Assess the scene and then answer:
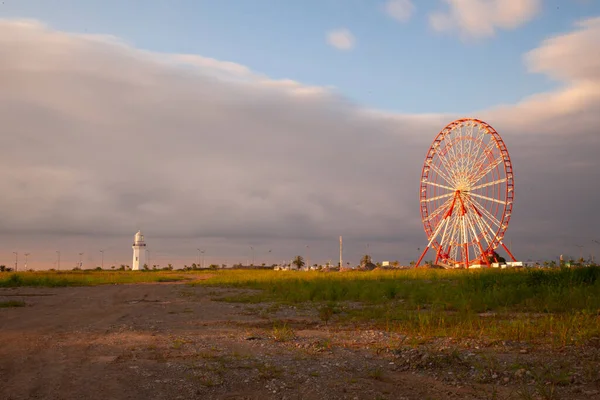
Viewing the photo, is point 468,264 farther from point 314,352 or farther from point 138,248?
point 138,248

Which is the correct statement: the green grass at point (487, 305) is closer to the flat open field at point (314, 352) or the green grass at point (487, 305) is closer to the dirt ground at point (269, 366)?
the flat open field at point (314, 352)

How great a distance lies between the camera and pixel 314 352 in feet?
31.2

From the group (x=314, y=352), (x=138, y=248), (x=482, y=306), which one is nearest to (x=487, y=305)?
(x=482, y=306)

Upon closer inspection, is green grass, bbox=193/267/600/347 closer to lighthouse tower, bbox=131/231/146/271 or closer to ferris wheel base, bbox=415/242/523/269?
ferris wheel base, bbox=415/242/523/269

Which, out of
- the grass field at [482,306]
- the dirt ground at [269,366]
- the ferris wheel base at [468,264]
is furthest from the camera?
the ferris wheel base at [468,264]

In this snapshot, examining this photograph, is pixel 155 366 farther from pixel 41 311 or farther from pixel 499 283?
pixel 499 283

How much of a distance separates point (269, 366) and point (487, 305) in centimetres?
1057

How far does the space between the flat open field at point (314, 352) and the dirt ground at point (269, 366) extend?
24mm

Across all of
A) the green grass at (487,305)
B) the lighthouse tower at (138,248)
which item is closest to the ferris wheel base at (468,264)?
the green grass at (487,305)

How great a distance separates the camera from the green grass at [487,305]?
1087 cm

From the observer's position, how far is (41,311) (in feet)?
59.3

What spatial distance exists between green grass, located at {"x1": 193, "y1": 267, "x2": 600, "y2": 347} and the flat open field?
0.24 ft

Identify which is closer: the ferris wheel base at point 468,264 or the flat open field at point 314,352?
the flat open field at point 314,352

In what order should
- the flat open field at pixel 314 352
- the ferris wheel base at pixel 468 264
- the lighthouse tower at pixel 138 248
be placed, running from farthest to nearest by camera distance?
the lighthouse tower at pixel 138 248 → the ferris wheel base at pixel 468 264 → the flat open field at pixel 314 352
